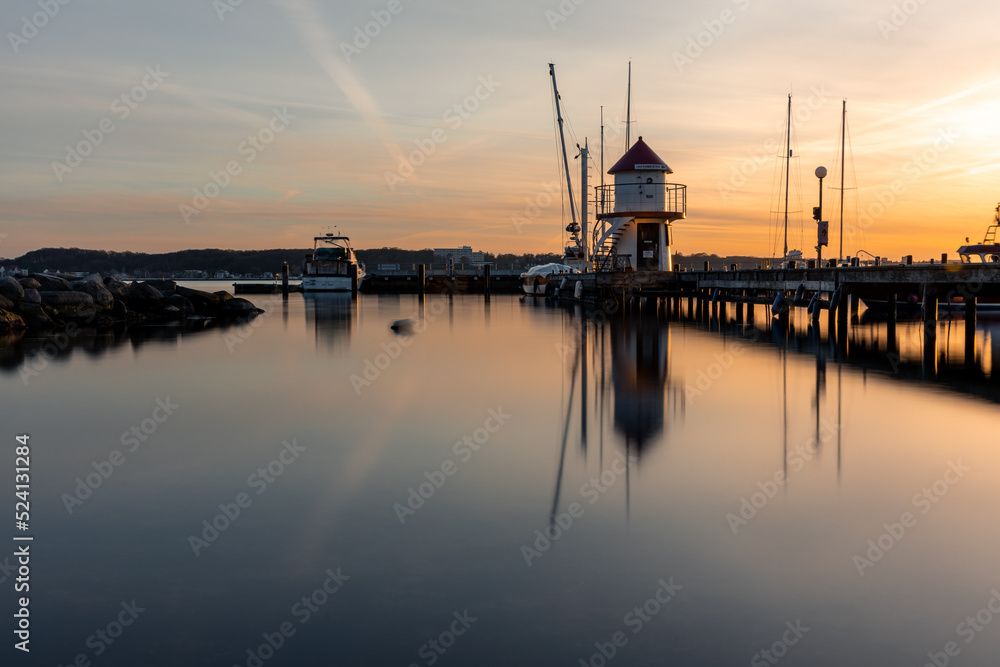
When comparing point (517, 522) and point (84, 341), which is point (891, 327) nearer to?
point (517, 522)

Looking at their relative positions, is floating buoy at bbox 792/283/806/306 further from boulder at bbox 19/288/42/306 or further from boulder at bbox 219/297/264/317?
boulder at bbox 19/288/42/306

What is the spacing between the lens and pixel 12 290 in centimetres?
3131

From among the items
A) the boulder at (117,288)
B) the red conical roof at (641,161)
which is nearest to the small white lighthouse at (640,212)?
the red conical roof at (641,161)

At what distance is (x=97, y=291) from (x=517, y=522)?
33555 millimetres

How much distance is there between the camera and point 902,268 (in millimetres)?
29016

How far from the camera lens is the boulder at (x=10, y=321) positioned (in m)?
29.6

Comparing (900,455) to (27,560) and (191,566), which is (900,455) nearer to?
(191,566)

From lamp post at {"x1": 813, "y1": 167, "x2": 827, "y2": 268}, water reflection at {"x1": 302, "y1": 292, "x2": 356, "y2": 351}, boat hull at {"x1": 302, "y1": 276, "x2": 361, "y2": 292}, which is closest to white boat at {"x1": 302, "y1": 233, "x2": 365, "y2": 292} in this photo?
boat hull at {"x1": 302, "y1": 276, "x2": 361, "y2": 292}

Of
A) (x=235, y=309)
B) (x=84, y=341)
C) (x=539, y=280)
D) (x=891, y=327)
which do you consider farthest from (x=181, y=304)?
(x=539, y=280)

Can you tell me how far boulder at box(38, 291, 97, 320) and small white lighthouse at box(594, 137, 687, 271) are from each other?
28.6 meters

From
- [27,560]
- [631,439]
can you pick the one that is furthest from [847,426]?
[27,560]

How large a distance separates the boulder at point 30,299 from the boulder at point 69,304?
0.28 metres

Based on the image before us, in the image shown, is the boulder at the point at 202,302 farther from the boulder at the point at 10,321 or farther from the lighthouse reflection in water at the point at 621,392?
the lighthouse reflection in water at the point at 621,392

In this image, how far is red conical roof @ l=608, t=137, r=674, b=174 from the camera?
155 ft
